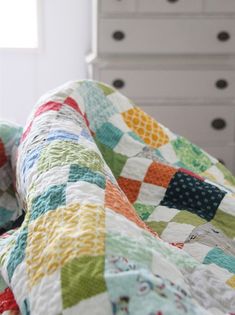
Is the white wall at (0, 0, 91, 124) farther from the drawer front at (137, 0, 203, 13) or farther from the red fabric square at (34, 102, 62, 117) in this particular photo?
the red fabric square at (34, 102, 62, 117)

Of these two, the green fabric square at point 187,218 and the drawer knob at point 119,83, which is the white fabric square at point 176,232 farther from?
the drawer knob at point 119,83

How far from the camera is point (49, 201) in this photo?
2.89 ft

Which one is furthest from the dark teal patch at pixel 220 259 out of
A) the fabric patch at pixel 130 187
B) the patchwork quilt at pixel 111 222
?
the fabric patch at pixel 130 187

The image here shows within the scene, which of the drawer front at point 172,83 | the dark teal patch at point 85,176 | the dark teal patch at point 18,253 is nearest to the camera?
the dark teal patch at point 18,253

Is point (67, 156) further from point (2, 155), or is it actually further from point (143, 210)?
point (2, 155)

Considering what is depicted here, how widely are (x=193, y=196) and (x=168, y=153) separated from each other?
11.1 inches

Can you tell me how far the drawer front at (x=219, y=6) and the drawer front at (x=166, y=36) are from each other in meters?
0.05

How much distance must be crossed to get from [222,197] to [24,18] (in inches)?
86.6

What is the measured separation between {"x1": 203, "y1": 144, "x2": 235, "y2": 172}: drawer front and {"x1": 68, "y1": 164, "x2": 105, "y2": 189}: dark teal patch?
174cm

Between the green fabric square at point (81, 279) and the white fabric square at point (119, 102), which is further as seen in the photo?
the white fabric square at point (119, 102)

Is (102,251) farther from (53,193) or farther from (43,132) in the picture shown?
(43,132)

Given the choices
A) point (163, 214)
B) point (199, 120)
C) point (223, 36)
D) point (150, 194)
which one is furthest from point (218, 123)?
point (163, 214)

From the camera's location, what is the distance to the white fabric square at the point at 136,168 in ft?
4.51

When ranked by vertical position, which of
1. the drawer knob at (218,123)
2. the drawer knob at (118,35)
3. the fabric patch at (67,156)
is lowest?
the drawer knob at (218,123)
